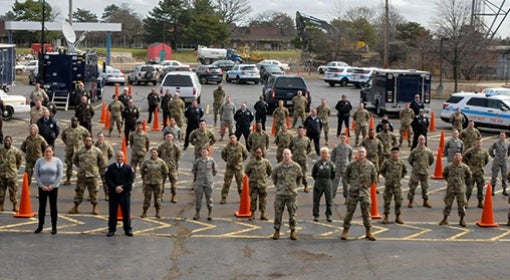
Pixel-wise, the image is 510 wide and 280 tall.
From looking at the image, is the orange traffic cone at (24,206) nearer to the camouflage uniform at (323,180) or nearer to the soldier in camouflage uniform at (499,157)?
the camouflage uniform at (323,180)

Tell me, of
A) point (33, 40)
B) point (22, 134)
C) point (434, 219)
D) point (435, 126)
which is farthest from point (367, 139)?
point (33, 40)

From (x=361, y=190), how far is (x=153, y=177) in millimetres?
3921

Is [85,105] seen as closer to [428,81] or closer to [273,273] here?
[273,273]

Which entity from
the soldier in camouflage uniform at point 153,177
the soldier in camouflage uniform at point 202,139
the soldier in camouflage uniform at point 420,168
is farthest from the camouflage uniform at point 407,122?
the soldier in camouflage uniform at point 153,177

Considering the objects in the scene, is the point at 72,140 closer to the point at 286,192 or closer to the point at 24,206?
the point at 24,206

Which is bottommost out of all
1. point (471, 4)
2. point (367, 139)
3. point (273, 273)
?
point (273, 273)

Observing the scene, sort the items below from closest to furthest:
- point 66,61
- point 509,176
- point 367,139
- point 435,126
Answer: point 509,176, point 367,139, point 435,126, point 66,61

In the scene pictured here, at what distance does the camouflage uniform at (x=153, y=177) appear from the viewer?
15406 millimetres

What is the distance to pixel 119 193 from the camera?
1407 centimetres

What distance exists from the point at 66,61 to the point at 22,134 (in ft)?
30.9

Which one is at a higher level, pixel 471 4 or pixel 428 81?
pixel 471 4

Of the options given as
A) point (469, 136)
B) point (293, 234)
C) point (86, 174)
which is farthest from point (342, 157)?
point (469, 136)

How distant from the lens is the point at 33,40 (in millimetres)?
102562

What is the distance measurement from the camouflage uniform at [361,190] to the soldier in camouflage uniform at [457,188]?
203 cm
